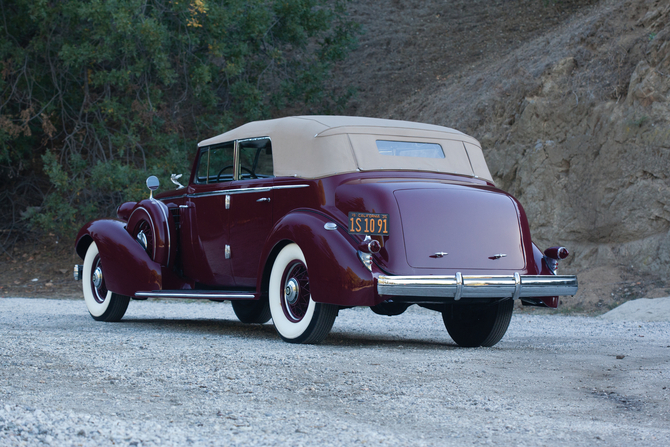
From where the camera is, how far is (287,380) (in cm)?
421

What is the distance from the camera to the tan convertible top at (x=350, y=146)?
239 inches

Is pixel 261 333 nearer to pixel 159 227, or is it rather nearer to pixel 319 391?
pixel 159 227

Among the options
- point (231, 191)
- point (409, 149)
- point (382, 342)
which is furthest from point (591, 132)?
point (231, 191)

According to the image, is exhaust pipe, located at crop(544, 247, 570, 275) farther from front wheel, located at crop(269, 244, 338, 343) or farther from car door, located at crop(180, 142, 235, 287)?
car door, located at crop(180, 142, 235, 287)

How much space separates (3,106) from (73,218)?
131 inches

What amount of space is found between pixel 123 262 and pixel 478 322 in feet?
11.9

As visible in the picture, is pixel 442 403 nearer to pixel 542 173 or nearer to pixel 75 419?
pixel 75 419

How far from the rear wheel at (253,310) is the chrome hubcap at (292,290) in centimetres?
236

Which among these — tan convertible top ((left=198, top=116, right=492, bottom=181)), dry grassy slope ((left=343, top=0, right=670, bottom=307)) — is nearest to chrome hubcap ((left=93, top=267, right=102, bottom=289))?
tan convertible top ((left=198, top=116, right=492, bottom=181))

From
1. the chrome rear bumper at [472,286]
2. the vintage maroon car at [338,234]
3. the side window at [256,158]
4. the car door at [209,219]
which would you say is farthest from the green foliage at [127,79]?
the chrome rear bumper at [472,286]

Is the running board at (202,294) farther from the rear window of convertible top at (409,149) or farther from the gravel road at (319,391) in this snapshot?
the rear window of convertible top at (409,149)

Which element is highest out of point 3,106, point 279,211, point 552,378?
point 3,106

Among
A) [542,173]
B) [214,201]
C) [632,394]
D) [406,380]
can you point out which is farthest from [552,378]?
[542,173]

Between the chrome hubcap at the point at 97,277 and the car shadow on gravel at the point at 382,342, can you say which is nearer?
the car shadow on gravel at the point at 382,342
